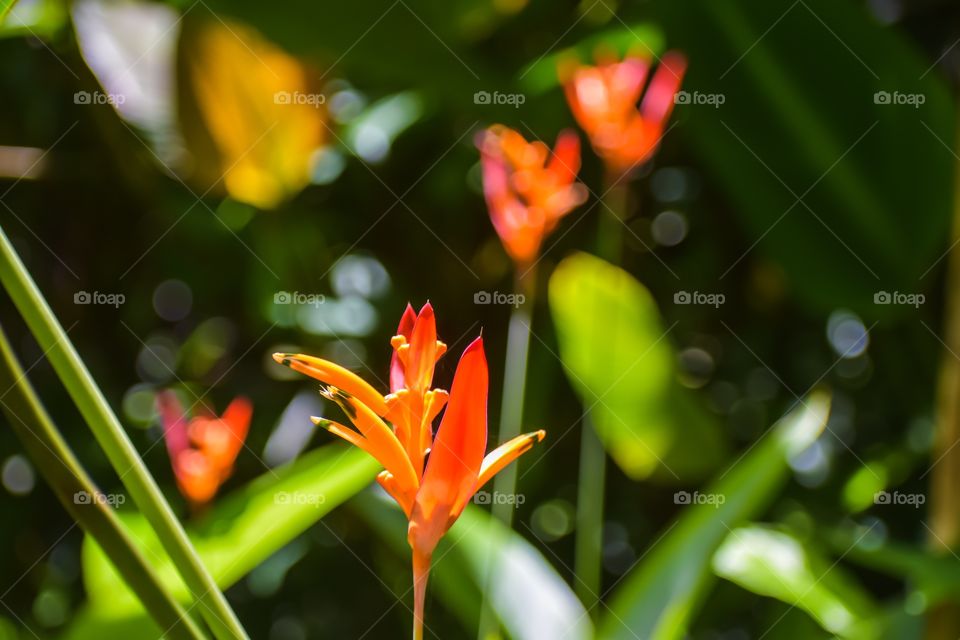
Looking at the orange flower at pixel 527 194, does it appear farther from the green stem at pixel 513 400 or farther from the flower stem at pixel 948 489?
the flower stem at pixel 948 489

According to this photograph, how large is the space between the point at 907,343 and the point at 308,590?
28.8 inches

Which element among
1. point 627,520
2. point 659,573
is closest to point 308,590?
point 627,520

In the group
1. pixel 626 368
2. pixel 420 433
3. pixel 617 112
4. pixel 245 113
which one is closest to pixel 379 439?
pixel 420 433

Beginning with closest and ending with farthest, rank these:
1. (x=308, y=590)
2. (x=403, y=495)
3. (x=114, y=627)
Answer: (x=403, y=495)
(x=114, y=627)
(x=308, y=590)

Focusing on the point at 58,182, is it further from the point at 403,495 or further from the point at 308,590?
the point at 403,495

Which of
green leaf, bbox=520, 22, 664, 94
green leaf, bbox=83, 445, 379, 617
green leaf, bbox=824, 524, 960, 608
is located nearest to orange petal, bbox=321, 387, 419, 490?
green leaf, bbox=83, 445, 379, 617

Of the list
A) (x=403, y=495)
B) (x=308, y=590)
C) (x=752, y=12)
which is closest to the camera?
(x=403, y=495)

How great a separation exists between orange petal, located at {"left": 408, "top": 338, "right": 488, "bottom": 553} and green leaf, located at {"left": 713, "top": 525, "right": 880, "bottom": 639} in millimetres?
479

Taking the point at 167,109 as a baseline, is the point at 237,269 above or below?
below

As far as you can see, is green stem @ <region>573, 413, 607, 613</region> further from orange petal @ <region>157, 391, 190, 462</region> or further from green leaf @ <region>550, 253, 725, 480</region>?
orange petal @ <region>157, 391, 190, 462</region>

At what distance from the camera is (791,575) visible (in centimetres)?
72

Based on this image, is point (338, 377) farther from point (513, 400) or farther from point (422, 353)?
point (513, 400)

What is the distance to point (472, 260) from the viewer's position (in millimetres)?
1066

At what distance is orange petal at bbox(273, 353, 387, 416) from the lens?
257 mm
